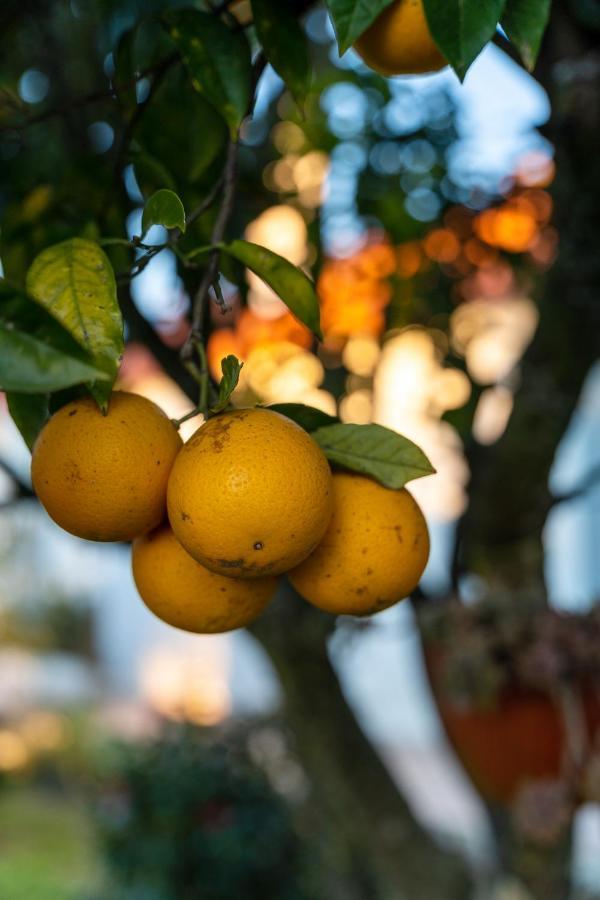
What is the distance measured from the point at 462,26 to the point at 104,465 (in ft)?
0.79

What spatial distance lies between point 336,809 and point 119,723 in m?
3.31

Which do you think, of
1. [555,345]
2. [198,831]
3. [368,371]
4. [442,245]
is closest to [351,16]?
[555,345]

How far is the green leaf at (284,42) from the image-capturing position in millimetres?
477

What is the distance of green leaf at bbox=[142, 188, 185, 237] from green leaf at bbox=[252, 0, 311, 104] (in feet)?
0.38

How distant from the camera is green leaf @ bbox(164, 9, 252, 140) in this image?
471 millimetres

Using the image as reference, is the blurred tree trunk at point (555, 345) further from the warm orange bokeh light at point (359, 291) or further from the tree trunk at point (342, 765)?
the warm orange bokeh light at point (359, 291)

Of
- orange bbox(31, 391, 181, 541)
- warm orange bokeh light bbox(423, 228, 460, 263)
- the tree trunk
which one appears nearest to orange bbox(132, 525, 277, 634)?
orange bbox(31, 391, 181, 541)

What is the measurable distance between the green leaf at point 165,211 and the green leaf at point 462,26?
0.13 meters

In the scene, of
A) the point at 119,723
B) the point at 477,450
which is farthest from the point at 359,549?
the point at 119,723

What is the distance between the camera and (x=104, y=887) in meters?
2.48

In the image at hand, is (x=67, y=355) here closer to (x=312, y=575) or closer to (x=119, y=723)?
(x=312, y=575)

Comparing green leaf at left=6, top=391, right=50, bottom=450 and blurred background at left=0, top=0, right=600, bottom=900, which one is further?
blurred background at left=0, top=0, right=600, bottom=900

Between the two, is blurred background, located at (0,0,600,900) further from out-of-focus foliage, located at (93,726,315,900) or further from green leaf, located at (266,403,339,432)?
green leaf, located at (266,403,339,432)

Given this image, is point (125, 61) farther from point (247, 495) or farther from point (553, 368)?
point (553, 368)
